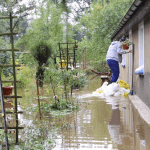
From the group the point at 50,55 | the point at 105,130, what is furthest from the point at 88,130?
the point at 50,55

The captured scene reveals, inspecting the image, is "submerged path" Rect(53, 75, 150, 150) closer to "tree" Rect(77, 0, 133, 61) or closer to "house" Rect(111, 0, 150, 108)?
"house" Rect(111, 0, 150, 108)

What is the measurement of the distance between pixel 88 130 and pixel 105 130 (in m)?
0.32

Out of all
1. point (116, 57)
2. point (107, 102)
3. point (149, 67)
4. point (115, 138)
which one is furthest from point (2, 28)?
point (115, 138)

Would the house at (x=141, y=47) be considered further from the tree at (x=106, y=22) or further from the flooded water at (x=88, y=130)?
the tree at (x=106, y=22)

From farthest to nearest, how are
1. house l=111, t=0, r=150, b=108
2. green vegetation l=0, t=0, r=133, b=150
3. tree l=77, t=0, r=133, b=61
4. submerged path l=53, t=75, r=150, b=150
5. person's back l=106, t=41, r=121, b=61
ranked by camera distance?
tree l=77, t=0, r=133, b=61 < person's back l=106, t=41, r=121, b=61 < house l=111, t=0, r=150, b=108 < submerged path l=53, t=75, r=150, b=150 < green vegetation l=0, t=0, r=133, b=150

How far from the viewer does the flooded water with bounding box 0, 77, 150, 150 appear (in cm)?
395

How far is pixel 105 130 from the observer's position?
189 inches

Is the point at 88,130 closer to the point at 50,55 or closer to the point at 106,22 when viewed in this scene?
the point at 50,55

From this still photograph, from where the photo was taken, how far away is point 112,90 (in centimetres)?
941

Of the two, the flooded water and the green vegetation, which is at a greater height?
the green vegetation

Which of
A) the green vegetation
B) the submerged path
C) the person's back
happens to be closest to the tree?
the green vegetation

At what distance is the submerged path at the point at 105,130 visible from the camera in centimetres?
395

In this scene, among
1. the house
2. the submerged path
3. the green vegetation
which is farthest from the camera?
the house

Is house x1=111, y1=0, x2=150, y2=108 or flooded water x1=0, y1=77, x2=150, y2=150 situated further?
house x1=111, y1=0, x2=150, y2=108
